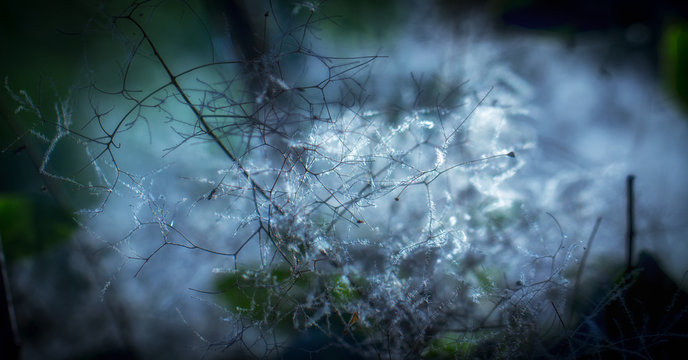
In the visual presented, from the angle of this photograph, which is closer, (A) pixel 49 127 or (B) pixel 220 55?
(A) pixel 49 127

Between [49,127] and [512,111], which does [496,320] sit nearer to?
[512,111]

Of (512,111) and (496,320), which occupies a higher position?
(512,111)

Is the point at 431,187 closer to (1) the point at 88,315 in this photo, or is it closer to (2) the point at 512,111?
(2) the point at 512,111

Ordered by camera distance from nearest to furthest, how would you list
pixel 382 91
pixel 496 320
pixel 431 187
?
pixel 496 320
pixel 431 187
pixel 382 91

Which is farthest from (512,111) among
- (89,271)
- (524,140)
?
(89,271)

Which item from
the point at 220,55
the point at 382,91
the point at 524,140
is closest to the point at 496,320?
the point at 524,140

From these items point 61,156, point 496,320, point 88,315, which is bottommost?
point 496,320

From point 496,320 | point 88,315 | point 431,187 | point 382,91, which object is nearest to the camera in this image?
point 496,320
